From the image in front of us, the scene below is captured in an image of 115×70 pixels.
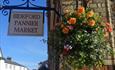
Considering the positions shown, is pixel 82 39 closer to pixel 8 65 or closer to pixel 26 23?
pixel 26 23

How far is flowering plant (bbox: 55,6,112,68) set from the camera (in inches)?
160

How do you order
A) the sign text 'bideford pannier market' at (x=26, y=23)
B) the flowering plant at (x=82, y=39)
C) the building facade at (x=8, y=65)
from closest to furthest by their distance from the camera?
the flowering plant at (x=82, y=39) → the sign text 'bideford pannier market' at (x=26, y=23) → the building facade at (x=8, y=65)

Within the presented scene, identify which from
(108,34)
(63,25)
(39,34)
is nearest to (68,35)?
(63,25)

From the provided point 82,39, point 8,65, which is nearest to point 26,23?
point 82,39

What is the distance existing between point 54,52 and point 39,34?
360 mm

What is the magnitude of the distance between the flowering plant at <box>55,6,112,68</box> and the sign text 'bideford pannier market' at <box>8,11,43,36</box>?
39cm

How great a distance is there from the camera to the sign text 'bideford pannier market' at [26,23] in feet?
14.6

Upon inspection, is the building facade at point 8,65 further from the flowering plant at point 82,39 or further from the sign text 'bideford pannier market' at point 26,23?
the flowering plant at point 82,39

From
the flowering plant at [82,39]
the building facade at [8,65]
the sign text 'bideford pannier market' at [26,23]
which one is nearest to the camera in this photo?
the flowering plant at [82,39]

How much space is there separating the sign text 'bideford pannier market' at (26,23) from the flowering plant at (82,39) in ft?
1.29

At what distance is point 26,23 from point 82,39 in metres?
0.90

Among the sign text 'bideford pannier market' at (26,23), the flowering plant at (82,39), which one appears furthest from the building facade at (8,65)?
the flowering plant at (82,39)

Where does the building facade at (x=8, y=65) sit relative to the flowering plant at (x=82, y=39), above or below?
below

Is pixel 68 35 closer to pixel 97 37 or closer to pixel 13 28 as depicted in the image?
pixel 97 37
